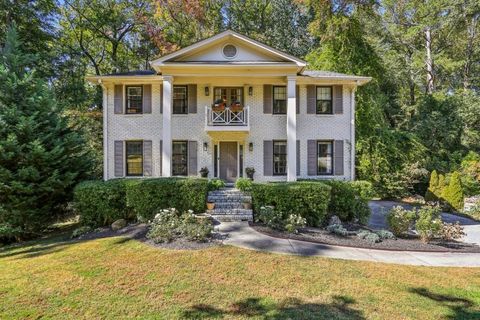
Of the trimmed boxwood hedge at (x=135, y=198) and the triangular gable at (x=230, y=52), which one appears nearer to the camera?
the trimmed boxwood hedge at (x=135, y=198)

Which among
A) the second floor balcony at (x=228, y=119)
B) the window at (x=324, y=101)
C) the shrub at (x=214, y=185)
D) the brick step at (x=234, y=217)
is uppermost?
the window at (x=324, y=101)

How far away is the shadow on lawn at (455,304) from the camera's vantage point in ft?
16.6

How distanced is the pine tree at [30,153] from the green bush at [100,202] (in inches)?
45.6

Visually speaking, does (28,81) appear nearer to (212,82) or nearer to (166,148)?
(166,148)

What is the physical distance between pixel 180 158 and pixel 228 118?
3.15 meters

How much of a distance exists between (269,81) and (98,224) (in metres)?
9.86

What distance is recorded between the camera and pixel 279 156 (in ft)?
49.6

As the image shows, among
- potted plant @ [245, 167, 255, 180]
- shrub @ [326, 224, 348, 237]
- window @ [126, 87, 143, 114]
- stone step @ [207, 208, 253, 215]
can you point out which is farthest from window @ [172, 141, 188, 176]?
shrub @ [326, 224, 348, 237]

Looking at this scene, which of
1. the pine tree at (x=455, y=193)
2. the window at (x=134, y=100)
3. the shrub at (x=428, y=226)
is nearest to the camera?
the shrub at (x=428, y=226)

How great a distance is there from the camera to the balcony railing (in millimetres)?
14234

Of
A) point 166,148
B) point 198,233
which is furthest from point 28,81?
point 198,233

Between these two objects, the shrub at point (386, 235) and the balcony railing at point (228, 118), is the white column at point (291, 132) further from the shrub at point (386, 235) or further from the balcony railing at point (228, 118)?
the shrub at point (386, 235)

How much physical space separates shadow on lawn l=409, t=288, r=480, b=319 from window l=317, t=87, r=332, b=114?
10.5 m

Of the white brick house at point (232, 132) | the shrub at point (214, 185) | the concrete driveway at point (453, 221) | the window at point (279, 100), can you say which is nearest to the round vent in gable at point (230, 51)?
the white brick house at point (232, 132)
